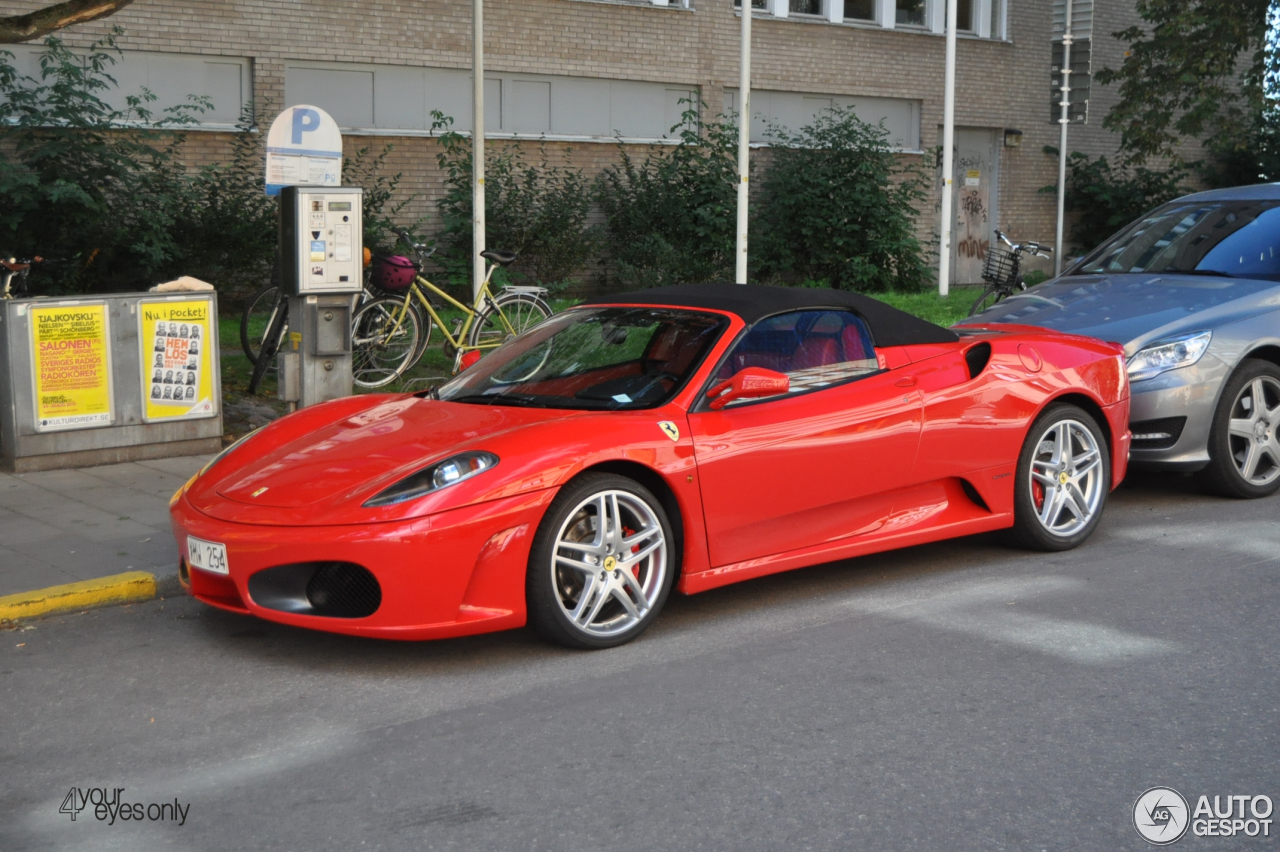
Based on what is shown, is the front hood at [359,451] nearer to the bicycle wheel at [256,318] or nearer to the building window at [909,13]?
the bicycle wheel at [256,318]

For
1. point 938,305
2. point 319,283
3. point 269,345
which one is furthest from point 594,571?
point 938,305

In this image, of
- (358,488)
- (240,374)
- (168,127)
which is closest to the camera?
(358,488)

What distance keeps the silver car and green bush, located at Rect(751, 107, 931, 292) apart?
439 inches

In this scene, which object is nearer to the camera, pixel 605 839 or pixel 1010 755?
pixel 605 839

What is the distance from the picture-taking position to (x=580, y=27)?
63.8 ft

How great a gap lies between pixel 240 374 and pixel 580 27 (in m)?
10.0

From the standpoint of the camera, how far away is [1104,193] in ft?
81.5

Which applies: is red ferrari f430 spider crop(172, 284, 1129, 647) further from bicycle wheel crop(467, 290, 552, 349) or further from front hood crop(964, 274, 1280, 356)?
bicycle wheel crop(467, 290, 552, 349)

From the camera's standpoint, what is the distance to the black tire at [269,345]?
1054 centimetres

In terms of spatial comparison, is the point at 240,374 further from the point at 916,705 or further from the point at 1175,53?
the point at 1175,53

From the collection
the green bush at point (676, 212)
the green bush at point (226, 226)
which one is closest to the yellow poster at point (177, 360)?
the green bush at point (226, 226)

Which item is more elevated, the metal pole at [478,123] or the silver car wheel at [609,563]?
the metal pole at [478,123]

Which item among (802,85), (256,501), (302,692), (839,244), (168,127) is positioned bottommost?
(302,692)

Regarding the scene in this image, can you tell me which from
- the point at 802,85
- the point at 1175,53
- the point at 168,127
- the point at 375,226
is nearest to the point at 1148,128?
the point at 1175,53
